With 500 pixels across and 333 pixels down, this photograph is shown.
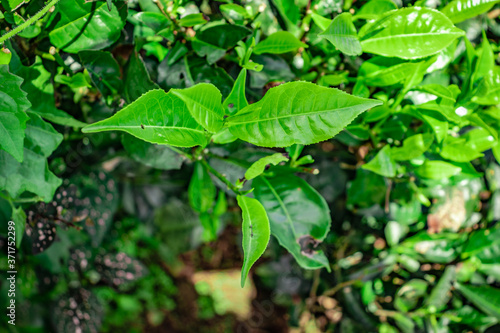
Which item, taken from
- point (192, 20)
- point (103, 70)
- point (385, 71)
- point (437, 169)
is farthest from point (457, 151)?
point (103, 70)

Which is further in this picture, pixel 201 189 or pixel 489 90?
pixel 201 189

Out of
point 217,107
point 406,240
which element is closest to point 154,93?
point 217,107

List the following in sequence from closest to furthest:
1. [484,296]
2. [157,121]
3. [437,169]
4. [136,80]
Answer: [157,121], [136,80], [437,169], [484,296]

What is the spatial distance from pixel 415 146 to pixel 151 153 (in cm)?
49

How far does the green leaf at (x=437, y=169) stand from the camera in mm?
691

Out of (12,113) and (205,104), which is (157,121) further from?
(12,113)

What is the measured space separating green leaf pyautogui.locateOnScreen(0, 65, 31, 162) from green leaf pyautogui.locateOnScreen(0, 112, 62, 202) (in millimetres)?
106

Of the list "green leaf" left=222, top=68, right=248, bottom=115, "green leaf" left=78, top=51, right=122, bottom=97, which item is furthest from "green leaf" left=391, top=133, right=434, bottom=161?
"green leaf" left=78, top=51, right=122, bottom=97

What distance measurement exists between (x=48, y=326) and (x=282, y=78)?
142 centimetres

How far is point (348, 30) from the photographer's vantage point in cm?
57

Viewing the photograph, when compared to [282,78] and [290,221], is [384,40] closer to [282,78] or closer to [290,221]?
[282,78]

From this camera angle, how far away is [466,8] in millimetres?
632

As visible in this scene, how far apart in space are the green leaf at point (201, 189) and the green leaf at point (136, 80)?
191mm

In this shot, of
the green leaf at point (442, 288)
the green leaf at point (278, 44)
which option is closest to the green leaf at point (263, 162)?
the green leaf at point (278, 44)
